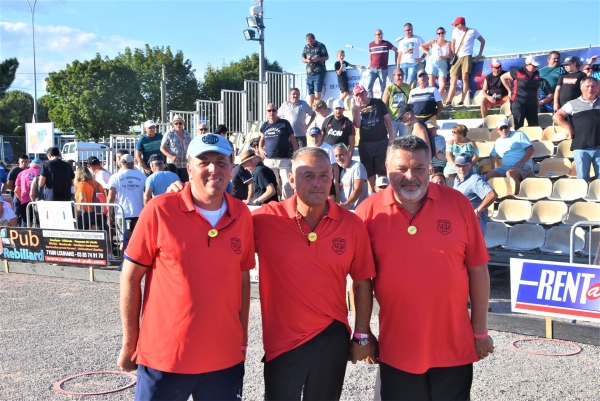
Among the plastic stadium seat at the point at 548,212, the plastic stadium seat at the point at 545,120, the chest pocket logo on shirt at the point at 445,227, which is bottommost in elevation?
the plastic stadium seat at the point at 548,212

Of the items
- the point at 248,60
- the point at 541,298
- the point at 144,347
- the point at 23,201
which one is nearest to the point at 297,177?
the point at 144,347

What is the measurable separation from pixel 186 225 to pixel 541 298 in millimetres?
4698

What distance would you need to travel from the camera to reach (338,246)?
3195 millimetres

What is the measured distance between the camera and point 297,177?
131 inches

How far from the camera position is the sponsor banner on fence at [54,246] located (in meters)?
9.75

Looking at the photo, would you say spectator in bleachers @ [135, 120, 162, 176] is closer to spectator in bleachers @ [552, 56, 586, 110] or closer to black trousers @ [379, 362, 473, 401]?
spectator in bleachers @ [552, 56, 586, 110]

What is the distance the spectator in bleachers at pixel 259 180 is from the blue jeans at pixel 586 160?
5.38 m

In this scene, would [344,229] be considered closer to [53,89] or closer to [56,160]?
[56,160]

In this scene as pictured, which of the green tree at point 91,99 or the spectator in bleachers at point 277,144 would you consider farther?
the green tree at point 91,99

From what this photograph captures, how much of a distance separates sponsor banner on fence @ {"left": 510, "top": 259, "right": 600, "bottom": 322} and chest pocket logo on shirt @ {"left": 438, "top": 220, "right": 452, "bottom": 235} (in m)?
3.53

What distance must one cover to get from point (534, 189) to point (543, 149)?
210cm

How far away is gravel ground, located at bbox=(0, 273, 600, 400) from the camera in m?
4.93

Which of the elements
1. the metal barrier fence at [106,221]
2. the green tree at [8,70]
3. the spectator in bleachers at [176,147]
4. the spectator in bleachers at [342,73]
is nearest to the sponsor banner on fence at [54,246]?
the metal barrier fence at [106,221]

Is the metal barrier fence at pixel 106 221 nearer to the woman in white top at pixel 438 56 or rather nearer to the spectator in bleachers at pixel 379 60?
the spectator in bleachers at pixel 379 60
